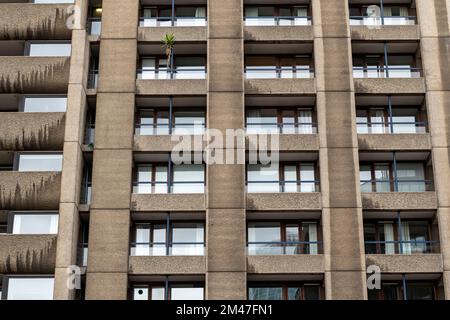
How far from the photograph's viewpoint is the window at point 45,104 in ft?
133

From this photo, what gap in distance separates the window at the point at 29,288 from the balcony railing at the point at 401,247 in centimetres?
1560

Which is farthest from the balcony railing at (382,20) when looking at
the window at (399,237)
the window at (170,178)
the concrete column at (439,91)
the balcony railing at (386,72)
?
the window at (170,178)

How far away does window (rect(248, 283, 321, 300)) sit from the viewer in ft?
125

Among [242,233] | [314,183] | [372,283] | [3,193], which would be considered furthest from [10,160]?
[372,283]

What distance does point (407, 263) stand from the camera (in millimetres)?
37344

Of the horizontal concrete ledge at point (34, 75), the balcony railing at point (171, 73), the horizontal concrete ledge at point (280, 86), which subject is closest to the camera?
the horizontal concrete ledge at point (34, 75)

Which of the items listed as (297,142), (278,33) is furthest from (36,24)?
(297,142)

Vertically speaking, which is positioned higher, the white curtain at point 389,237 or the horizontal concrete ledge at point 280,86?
the horizontal concrete ledge at point 280,86

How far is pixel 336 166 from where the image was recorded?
38.6 m

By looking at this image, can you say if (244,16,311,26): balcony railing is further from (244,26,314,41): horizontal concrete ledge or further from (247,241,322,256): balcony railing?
(247,241,322,256): balcony railing

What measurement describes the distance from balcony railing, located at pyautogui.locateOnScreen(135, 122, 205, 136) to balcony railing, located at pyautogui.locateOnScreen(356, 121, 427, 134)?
8436 mm

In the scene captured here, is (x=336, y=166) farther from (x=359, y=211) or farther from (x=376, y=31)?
(x=376, y=31)

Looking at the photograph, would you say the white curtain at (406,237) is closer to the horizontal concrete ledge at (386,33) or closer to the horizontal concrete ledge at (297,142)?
the horizontal concrete ledge at (297,142)

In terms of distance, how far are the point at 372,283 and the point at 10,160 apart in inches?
758
